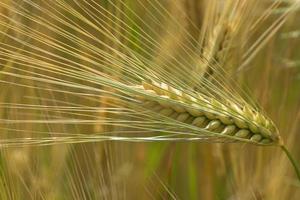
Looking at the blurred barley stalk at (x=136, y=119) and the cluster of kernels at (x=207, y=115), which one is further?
the blurred barley stalk at (x=136, y=119)

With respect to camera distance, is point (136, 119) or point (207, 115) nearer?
point (207, 115)

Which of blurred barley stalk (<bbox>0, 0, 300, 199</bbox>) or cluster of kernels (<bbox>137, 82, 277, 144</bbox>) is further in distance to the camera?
blurred barley stalk (<bbox>0, 0, 300, 199</bbox>)

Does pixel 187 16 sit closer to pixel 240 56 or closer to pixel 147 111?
pixel 240 56

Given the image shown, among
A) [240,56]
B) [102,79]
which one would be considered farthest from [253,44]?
[102,79]
